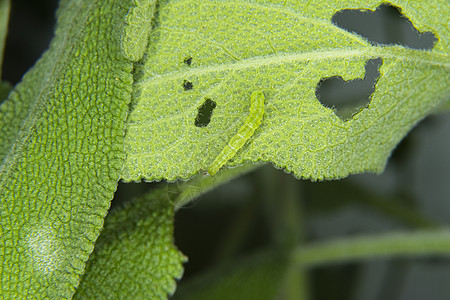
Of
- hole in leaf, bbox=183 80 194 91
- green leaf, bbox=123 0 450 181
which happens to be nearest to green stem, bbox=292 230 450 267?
green leaf, bbox=123 0 450 181

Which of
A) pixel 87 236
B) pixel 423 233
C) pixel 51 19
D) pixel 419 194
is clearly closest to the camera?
pixel 87 236

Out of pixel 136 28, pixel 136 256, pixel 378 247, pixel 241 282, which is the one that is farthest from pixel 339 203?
pixel 136 28

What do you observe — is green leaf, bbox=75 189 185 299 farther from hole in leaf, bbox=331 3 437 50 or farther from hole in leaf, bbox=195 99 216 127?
hole in leaf, bbox=331 3 437 50

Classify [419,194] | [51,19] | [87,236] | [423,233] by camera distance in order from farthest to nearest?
1. [419,194]
2. [51,19]
3. [423,233]
4. [87,236]

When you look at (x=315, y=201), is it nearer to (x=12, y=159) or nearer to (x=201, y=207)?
(x=201, y=207)

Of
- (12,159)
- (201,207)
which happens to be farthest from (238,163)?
(201,207)

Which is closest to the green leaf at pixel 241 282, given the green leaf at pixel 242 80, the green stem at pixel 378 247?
the green stem at pixel 378 247

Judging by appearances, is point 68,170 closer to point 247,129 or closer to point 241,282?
point 247,129
